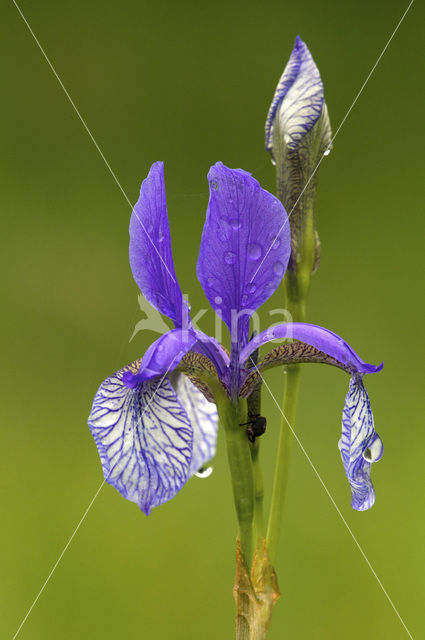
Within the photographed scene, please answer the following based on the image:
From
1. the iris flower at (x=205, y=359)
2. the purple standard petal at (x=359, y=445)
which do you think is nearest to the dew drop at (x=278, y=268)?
the iris flower at (x=205, y=359)

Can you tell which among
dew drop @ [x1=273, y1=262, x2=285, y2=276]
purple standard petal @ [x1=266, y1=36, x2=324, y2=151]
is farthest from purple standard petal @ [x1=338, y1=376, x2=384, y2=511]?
purple standard petal @ [x1=266, y1=36, x2=324, y2=151]

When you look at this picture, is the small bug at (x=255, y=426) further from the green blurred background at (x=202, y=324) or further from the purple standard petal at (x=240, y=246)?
the green blurred background at (x=202, y=324)

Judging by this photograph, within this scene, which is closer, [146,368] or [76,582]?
[146,368]

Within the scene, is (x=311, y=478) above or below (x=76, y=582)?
above

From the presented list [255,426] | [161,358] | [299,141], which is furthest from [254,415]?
[299,141]

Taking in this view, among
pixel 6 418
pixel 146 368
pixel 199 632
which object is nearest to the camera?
pixel 146 368

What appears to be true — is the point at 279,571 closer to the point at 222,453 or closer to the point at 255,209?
→ the point at 222,453

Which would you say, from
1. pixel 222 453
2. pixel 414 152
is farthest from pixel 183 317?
pixel 414 152

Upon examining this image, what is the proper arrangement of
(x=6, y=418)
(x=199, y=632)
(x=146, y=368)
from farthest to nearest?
1. (x=6, y=418)
2. (x=199, y=632)
3. (x=146, y=368)
